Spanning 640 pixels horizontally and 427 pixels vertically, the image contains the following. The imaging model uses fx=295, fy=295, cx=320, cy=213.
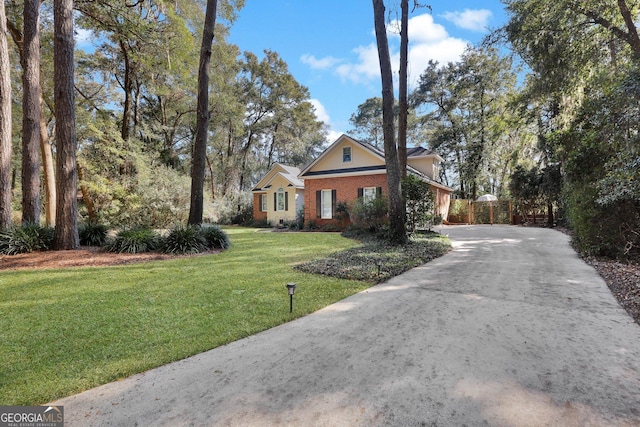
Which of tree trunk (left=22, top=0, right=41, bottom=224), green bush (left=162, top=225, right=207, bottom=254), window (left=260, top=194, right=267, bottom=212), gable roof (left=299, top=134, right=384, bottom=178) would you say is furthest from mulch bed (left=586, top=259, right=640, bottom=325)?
window (left=260, top=194, right=267, bottom=212)

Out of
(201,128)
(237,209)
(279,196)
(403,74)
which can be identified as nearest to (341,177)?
(279,196)

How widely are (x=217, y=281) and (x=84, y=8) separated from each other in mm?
11546

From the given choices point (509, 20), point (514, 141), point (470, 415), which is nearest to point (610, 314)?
point (470, 415)

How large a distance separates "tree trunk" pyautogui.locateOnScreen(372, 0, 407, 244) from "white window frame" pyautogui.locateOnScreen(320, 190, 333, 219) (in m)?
8.22

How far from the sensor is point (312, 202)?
17812 mm

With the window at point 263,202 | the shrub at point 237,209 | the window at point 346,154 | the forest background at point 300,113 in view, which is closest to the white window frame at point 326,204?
the window at point 346,154

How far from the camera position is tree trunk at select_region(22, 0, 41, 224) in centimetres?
855

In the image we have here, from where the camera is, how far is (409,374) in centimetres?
241

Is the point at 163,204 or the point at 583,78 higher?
the point at 583,78

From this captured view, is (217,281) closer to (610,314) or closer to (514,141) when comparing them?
(610,314)

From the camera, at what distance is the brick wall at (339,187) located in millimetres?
15875

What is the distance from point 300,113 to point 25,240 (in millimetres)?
25047

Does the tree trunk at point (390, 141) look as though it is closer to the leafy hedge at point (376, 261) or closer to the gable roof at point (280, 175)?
the leafy hedge at point (376, 261)

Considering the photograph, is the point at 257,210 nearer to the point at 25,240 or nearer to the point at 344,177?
the point at 344,177
